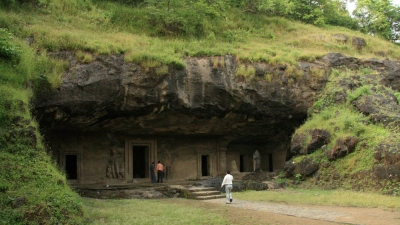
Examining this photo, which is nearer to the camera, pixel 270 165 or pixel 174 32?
pixel 174 32

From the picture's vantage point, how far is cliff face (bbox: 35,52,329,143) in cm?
1535

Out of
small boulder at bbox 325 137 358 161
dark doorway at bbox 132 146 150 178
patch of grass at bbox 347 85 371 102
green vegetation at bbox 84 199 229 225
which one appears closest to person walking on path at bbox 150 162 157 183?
dark doorway at bbox 132 146 150 178

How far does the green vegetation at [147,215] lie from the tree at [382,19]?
93.3ft

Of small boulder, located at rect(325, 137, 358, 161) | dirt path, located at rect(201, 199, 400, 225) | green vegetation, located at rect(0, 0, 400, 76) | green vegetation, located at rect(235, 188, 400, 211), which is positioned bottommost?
dirt path, located at rect(201, 199, 400, 225)

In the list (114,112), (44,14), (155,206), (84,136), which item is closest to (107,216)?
(155,206)

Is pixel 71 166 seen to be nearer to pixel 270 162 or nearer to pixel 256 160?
pixel 256 160

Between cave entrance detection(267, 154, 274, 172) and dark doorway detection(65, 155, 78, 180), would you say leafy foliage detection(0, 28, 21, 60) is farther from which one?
cave entrance detection(267, 154, 274, 172)

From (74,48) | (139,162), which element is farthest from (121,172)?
(74,48)

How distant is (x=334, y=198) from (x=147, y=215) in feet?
21.6

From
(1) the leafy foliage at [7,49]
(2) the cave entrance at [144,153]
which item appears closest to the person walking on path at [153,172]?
(2) the cave entrance at [144,153]

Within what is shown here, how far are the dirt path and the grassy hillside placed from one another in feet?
14.7

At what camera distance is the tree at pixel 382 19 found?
32500 millimetres

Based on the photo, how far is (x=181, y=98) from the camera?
16938 mm

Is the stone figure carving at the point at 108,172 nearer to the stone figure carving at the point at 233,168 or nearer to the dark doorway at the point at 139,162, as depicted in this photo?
the dark doorway at the point at 139,162
